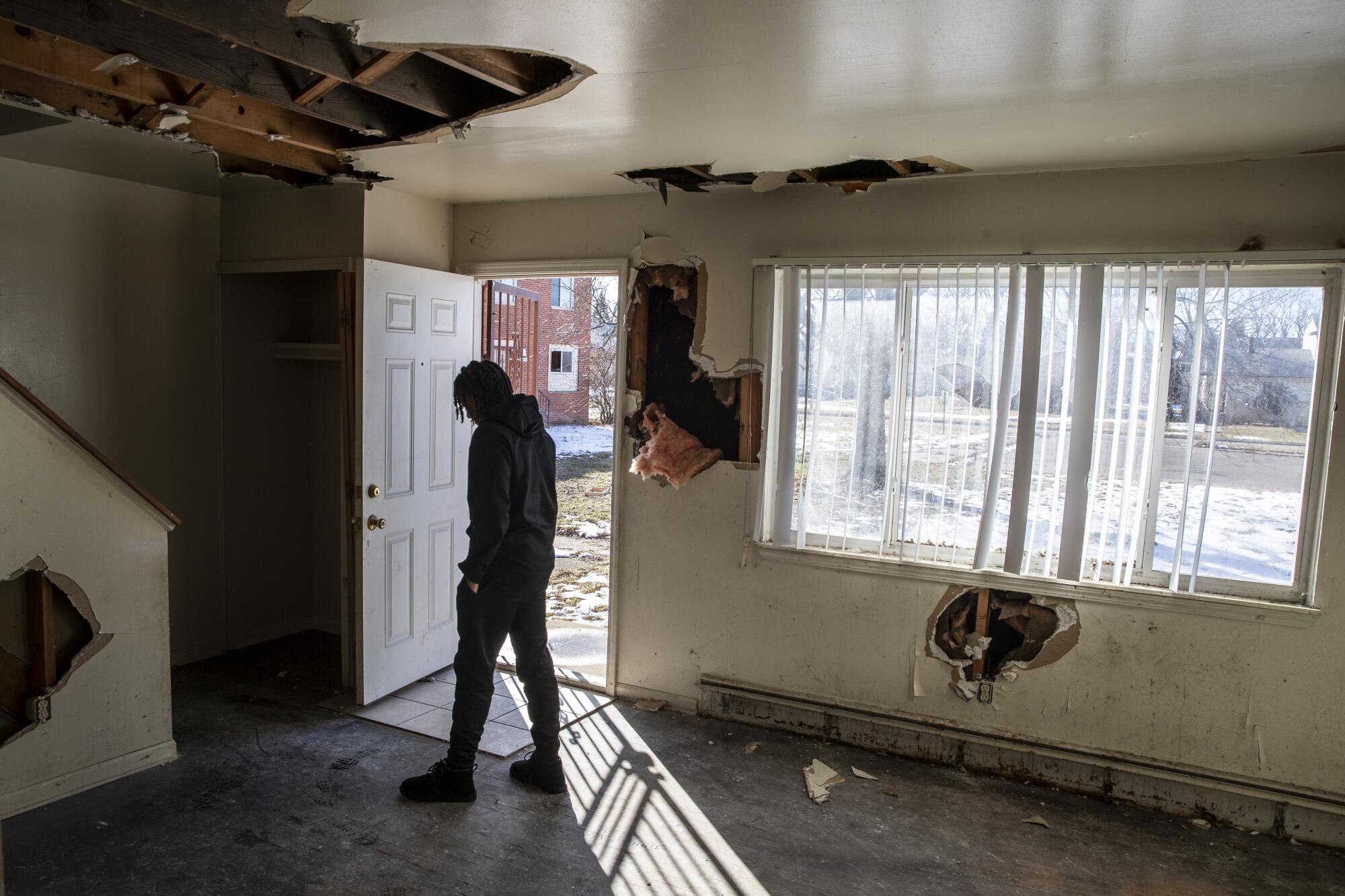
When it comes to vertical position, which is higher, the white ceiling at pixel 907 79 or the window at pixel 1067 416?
the white ceiling at pixel 907 79

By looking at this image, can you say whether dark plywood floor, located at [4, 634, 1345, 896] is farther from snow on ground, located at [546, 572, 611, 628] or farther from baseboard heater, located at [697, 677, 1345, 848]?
snow on ground, located at [546, 572, 611, 628]

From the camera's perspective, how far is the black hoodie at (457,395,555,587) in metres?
2.95

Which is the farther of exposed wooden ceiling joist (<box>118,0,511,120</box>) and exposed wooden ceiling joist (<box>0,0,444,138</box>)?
exposed wooden ceiling joist (<box>0,0,444,138</box>)

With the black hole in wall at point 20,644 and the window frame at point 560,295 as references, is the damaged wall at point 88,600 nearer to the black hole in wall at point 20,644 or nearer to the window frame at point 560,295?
the black hole in wall at point 20,644

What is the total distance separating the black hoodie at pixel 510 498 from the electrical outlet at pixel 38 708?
148 centimetres

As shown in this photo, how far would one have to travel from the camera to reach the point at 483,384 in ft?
10.0

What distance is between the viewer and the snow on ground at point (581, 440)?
11203 millimetres

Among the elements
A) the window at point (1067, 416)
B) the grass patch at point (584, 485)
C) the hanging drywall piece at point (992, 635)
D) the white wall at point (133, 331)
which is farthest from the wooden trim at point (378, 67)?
the grass patch at point (584, 485)

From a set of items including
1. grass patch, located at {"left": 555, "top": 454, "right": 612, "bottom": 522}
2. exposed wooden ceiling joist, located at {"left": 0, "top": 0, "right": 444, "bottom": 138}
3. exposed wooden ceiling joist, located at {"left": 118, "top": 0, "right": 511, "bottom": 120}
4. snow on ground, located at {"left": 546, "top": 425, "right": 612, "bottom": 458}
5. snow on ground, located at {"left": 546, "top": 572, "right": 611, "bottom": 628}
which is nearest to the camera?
exposed wooden ceiling joist, located at {"left": 118, "top": 0, "right": 511, "bottom": 120}

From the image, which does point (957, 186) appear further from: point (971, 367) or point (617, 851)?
point (617, 851)

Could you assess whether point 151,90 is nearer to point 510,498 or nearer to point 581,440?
point 510,498

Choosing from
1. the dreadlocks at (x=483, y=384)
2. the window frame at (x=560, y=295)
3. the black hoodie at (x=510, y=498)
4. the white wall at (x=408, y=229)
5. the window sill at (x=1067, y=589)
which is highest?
the window frame at (x=560, y=295)

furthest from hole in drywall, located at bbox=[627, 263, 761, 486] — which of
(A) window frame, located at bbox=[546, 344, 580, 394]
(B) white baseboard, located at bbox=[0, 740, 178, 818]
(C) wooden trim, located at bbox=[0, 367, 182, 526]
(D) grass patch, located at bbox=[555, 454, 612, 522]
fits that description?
(A) window frame, located at bbox=[546, 344, 580, 394]

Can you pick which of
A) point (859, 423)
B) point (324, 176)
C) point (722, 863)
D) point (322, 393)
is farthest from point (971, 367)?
point (322, 393)
